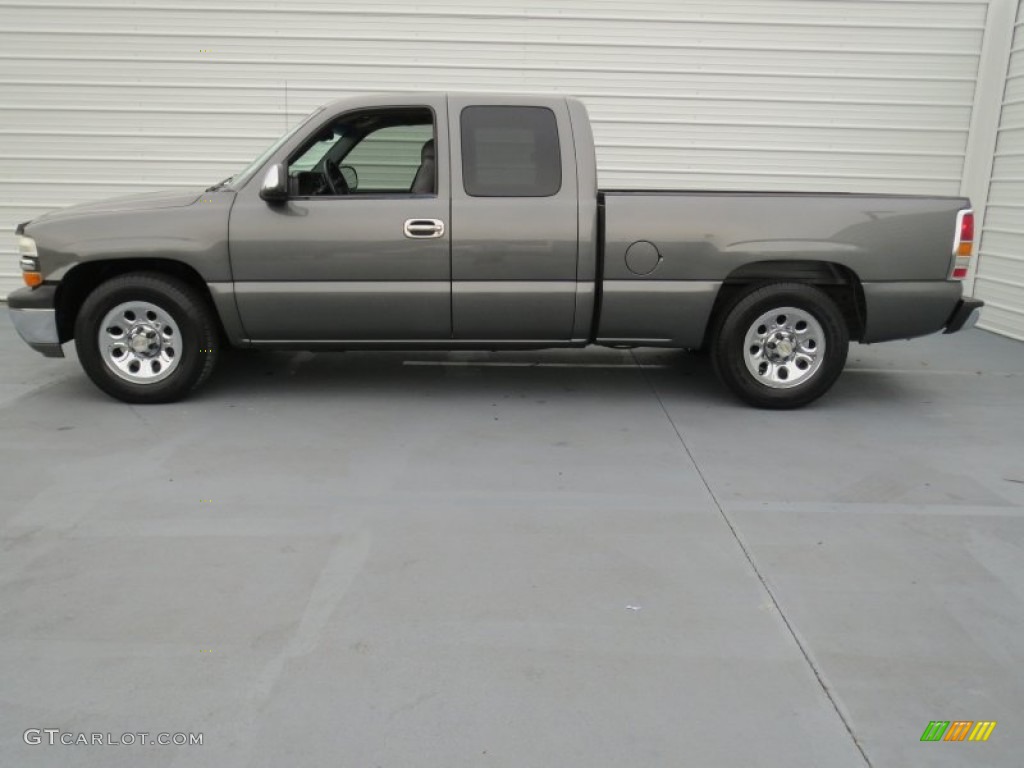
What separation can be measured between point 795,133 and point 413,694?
818 cm

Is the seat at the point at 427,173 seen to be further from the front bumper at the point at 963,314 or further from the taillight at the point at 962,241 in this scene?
the front bumper at the point at 963,314

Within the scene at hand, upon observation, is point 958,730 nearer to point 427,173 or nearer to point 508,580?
point 508,580

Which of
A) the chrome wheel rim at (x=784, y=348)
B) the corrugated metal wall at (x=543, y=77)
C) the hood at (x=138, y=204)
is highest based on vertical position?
the corrugated metal wall at (x=543, y=77)

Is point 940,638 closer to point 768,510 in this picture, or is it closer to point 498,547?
point 768,510

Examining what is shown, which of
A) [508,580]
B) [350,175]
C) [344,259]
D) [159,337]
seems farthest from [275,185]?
[508,580]

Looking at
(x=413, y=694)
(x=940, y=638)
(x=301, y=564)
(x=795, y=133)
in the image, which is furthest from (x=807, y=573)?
(x=795, y=133)

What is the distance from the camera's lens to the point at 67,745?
2.48 meters

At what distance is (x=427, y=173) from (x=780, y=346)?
8.46 feet

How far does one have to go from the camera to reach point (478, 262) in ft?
18.2

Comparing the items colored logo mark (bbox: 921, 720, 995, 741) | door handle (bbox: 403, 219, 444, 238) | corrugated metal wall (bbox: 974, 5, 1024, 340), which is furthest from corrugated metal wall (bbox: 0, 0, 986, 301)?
colored logo mark (bbox: 921, 720, 995, 741)

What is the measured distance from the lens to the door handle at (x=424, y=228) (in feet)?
18.1

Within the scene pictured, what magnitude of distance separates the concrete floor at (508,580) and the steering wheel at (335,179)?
142 centimetres

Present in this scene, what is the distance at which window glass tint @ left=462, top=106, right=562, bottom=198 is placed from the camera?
559 cm

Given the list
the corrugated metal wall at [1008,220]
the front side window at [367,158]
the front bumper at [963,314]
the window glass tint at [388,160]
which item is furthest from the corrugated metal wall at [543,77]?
the front bumper at [963,314]
